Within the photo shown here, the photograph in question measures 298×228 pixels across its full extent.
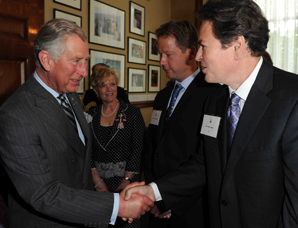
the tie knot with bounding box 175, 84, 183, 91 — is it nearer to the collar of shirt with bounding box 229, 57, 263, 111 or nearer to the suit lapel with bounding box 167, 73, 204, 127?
the suit lapel with bounding box 167, 73, 204, 127

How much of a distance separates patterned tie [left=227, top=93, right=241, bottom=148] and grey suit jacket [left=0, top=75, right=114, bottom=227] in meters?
0.79

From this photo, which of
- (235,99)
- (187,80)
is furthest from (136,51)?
(235,99)

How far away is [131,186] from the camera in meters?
1.97

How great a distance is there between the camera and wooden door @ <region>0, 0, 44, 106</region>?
210cm

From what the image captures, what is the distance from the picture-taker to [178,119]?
2117mm

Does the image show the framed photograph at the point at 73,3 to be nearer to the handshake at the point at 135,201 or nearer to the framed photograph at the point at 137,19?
the framed photograph at the point at 137,19

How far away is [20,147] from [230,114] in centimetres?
114

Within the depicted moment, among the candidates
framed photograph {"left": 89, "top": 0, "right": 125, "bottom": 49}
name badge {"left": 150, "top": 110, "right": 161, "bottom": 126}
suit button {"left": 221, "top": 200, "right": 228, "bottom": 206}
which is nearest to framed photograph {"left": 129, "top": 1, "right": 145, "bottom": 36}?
framed photograph {"left": 89, "top": 0, "right": 125, "bottom": 49}

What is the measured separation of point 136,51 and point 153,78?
908mm

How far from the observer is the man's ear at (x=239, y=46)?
1393mm

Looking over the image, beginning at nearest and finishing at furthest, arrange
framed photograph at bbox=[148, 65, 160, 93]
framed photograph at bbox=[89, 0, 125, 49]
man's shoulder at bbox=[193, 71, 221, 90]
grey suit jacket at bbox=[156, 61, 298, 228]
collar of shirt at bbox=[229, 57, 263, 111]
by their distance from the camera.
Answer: grey suit jacket at bbox=[156, 61, 298, 228] → collar of shirt at bbox=[229, 57, 263, 111] → man's shoulder at bbox=[193, 71, 221, 90] → framed photograph at bbox=[89, 0, 125, 49] → framed photograph at bbox=[148, 65, 160, 93]

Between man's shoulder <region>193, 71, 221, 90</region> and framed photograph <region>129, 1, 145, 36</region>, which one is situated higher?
framed photograph <region>129, 1, 145, 36</region>

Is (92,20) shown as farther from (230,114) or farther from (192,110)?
(230,114)

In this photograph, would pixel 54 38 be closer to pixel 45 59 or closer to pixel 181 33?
pixel 45 59
